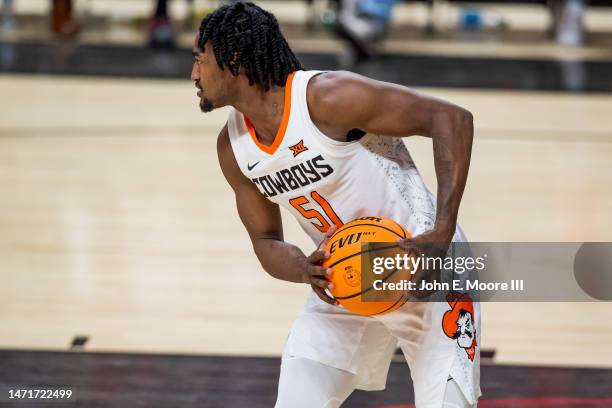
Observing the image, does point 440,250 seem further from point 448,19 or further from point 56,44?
point 448,19

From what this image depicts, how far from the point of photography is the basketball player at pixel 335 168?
3.23m

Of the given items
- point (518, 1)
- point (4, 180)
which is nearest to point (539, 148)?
point (4, 180)

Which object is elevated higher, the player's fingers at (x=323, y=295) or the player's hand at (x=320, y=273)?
the player's hand at (x=320, y=273)

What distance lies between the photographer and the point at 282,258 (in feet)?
11.5

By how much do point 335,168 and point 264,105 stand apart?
28 centimetres

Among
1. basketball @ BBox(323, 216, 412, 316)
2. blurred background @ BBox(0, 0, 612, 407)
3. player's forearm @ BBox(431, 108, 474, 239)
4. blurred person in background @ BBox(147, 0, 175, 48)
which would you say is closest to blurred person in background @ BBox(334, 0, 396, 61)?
blurred background @ BBox(0, 0, 612, 407)

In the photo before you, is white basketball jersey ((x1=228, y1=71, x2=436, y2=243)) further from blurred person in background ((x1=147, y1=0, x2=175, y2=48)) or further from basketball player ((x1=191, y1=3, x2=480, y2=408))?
blurred person in background ((x1=147, y1=0, x2=175, y2=48))

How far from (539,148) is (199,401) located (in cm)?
492

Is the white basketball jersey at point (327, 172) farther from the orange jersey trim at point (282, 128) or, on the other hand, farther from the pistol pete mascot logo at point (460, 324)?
A: the pistol pete mascot logo at point (460, 324)

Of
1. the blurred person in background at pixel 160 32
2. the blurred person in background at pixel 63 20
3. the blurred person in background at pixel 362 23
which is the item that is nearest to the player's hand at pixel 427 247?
the blurred person in background at pixel 362 23

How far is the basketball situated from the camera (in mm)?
3127

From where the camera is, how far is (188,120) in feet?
31.9

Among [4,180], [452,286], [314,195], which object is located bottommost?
[4,180]

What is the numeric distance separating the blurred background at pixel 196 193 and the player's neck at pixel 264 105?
1.65 metres
